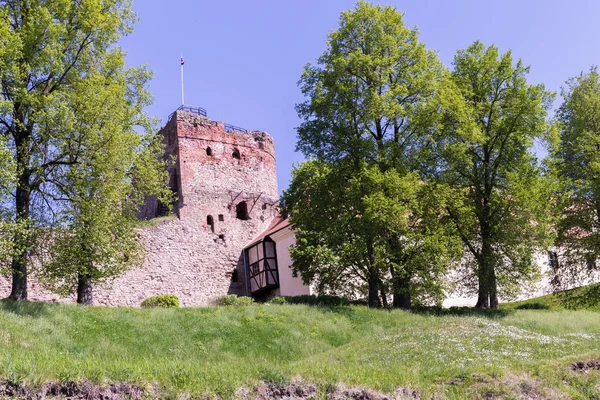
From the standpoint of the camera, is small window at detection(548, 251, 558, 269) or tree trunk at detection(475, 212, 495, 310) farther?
small window at detection(548, 251, 558, 269)

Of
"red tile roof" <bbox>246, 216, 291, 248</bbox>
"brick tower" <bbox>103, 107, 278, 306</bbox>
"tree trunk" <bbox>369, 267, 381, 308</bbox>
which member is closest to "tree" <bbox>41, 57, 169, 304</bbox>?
"tree trunk" <bbox>369, 267, 381, 308</bbox>

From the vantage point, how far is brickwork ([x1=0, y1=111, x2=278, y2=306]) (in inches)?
1425

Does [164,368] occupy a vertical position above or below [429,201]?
below

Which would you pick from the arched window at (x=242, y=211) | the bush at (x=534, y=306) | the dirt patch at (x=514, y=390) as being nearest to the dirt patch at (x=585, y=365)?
the dirt patch at (x=514, y=390)

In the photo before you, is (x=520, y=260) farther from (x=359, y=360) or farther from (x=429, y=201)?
(x=359, y=360)

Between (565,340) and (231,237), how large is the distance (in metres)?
25.7

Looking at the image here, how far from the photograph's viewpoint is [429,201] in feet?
81.7

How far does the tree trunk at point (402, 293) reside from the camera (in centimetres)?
2413

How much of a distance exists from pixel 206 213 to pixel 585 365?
28.8 m

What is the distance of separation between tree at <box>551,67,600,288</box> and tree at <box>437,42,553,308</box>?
61.9 inches

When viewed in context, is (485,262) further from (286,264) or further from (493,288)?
(286,264)

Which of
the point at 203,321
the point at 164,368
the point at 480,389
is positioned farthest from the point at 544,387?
the point at 203,321

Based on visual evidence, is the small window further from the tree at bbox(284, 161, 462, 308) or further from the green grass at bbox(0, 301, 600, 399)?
the tree at bbox(284, 161, 462, 308)

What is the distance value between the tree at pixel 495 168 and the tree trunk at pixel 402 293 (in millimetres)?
3391
